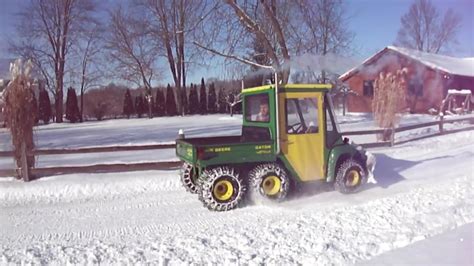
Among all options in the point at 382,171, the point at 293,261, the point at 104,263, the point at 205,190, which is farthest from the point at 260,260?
the point at 382,171

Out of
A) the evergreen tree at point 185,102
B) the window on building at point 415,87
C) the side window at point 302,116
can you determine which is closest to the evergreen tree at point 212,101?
the evergreen tree at point 185,102

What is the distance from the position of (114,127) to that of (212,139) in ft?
40.3

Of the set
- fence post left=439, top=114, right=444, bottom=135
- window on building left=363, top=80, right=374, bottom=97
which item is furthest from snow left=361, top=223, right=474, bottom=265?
fence post left=439, top=114, right=444, bottom=135

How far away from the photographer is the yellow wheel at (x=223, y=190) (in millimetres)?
4430

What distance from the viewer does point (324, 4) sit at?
20.4 feet

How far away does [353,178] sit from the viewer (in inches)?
197

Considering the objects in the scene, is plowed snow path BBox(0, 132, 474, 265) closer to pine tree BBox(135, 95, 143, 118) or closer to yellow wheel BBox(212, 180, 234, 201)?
yellow wheel BBox(212, 180, 234, 201)

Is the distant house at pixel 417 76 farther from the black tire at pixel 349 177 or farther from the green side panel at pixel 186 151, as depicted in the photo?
the green side panel at pixel 186 151

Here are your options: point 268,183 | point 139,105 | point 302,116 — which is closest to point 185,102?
point 139,105

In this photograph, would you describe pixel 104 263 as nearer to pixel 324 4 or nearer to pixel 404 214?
pixel 404 214

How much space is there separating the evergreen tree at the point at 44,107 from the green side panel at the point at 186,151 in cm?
266

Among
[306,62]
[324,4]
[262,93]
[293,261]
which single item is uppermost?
[324,4]

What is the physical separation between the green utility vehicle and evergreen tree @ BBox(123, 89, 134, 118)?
13.2 metres

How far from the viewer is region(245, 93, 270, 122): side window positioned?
15.9ft
